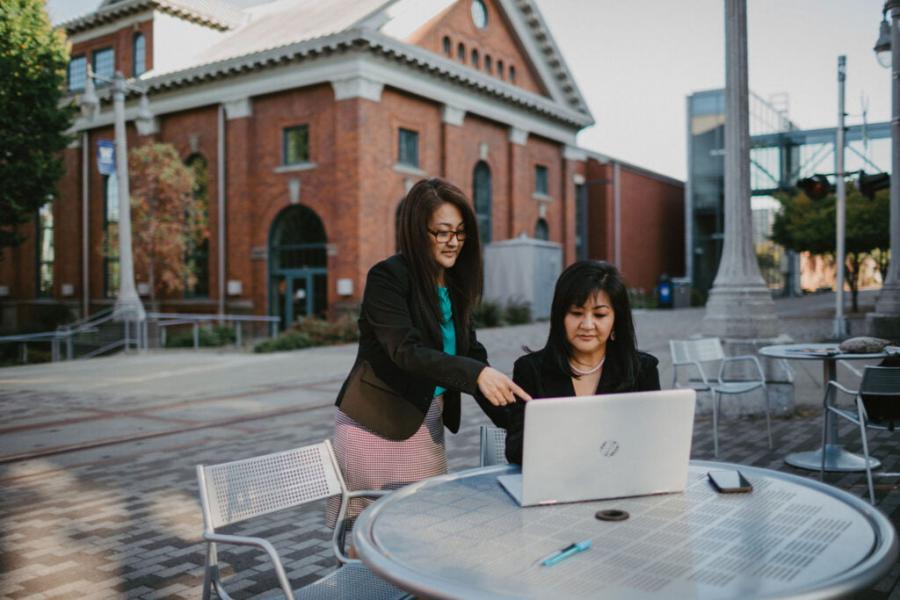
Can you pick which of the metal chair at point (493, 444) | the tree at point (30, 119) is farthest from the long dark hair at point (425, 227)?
the tree at point (30, 119)

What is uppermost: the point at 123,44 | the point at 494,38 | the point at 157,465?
the point at 494,38

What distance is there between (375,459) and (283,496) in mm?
360

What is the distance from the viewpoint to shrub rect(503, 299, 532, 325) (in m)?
25.4

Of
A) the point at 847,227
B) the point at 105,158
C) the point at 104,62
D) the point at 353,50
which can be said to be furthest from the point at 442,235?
the point at 104,62

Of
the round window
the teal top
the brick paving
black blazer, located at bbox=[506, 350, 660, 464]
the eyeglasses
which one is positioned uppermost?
the round window

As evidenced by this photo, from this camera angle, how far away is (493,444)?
3.33m

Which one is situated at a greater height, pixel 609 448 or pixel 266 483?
pixel 609 448

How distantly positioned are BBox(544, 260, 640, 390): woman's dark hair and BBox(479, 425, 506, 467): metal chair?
20.2 inches

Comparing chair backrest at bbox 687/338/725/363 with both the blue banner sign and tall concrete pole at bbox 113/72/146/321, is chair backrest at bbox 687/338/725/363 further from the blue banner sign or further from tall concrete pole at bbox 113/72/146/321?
the blue banner sign

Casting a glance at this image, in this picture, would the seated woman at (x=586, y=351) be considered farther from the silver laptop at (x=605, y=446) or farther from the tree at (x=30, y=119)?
the tree at (x=30, y=119)

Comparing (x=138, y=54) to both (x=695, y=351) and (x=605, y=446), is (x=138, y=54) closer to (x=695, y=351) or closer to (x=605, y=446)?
(x=695, y=351)

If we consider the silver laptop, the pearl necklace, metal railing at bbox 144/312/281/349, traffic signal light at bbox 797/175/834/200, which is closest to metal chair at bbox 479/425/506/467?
the pearl necklace

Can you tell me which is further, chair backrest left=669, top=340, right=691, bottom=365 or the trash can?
the trash can

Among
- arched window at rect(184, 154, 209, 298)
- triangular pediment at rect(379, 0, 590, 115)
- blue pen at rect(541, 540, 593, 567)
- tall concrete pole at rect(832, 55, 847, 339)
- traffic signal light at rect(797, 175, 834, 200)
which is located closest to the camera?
blue pen at rect(541, 540, 593, 567)
